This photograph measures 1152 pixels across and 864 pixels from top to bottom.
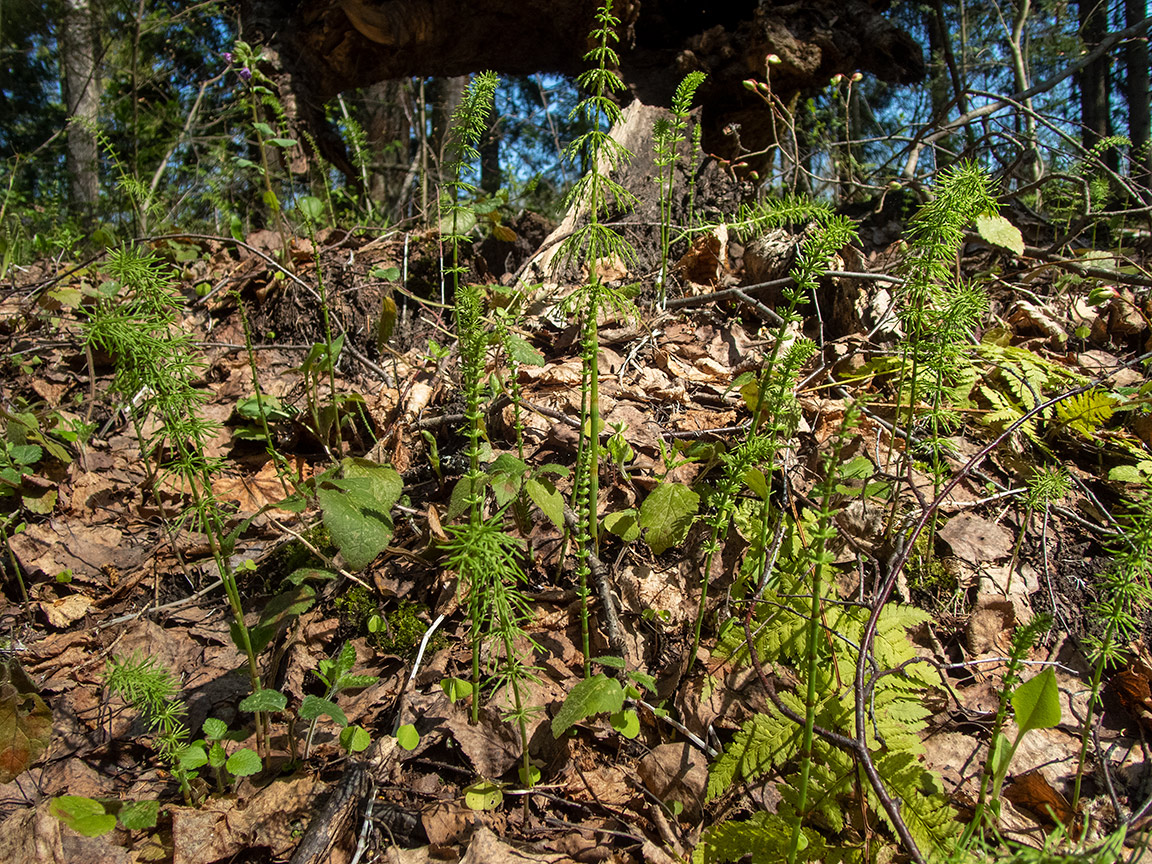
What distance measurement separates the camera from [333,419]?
8.11ft

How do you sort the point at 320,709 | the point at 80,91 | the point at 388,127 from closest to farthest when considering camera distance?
1. the point at 320,709
2. the point at 80,91
3. the point at 388,127

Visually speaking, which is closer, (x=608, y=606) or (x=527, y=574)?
(x=608, y=606)

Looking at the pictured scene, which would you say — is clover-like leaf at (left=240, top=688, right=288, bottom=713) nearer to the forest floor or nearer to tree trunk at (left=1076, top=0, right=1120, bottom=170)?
the forest floor

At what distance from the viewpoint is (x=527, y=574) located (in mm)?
2113

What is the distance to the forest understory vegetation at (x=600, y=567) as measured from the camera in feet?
4.95

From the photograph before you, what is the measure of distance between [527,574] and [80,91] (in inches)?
459

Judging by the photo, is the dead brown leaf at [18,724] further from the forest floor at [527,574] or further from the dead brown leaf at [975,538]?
the dead brown leaf at [975,538]

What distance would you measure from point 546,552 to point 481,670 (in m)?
0.46

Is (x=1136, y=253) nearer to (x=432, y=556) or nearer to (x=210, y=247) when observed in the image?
(x=432, y=556)

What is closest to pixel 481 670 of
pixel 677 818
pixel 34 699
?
pixel 677 818

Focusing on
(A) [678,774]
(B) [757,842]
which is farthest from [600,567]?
(B) [757,842]

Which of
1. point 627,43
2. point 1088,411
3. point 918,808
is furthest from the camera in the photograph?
point 627,43

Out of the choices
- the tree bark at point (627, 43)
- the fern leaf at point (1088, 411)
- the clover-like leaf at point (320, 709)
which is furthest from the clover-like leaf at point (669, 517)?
the tree bark at point (627, 43)

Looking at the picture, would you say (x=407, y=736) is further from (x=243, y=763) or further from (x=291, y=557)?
(x=291, y=557)
